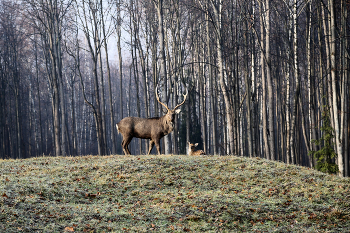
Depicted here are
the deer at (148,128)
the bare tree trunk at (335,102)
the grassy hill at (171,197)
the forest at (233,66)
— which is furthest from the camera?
the forest at (233,66)

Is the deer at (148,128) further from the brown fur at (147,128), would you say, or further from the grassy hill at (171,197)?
the grassy hill at (171,197)

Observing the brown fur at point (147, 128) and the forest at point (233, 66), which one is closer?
the brown fur at point (147, 128)

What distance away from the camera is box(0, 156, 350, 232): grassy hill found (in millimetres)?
6488

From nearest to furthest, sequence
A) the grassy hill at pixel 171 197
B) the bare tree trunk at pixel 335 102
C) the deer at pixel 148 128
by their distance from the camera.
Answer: the grassy hill at pixel 171 197 → the bare tree trunk at pixel 335 102 → the deer at pixel 148 128

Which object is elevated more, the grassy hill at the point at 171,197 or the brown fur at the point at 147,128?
the brown fur at the point at 147,128

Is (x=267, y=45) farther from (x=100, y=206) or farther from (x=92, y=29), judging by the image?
(x=92, y=29)

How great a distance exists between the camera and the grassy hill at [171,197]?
6.49m

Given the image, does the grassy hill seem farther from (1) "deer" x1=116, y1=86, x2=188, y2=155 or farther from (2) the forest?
(2) the forest

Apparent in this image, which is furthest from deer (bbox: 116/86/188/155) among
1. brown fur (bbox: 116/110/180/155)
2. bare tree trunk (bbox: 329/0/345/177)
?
bare tree trunk (bbox: 329/0/345/177)

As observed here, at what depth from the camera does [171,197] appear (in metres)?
8.16

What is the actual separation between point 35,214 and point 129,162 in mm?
4637

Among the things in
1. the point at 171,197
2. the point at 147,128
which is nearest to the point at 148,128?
the point at 147,128

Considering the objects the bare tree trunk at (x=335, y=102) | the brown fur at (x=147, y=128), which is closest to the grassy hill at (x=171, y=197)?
the brown fur at (x=147, y=128)

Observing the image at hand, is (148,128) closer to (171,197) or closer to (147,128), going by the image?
(147,128)
